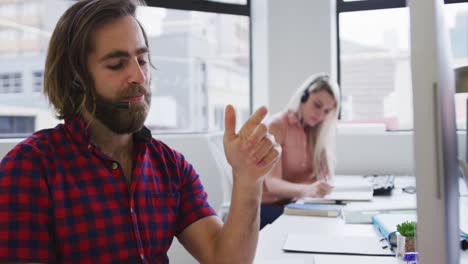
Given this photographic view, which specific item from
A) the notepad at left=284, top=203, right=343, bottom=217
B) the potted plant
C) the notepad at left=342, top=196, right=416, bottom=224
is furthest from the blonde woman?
the potted plant

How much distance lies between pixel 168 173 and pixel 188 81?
97.0 inches

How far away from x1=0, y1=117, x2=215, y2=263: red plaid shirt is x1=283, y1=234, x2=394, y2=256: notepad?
1.00 feet

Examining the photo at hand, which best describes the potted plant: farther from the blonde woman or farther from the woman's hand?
the blonde woman

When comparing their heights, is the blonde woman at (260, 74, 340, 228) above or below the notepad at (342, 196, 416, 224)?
above

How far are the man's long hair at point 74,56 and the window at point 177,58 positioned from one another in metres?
1.70

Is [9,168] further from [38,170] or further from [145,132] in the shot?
[145,132]

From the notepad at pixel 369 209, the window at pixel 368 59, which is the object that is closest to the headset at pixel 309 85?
the notepad at pixel 369 209

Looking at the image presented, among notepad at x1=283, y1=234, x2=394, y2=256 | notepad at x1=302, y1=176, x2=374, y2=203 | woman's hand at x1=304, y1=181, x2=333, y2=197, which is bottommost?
notepad at x1=283, y1=234, x2=394, y2=256

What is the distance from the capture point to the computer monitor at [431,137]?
1.80 ft

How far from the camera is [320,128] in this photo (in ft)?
8.92

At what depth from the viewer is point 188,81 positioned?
3.62 m

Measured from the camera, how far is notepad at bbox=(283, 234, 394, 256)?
119 centimetres

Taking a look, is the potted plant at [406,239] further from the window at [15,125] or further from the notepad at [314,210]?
the window at [15,125]

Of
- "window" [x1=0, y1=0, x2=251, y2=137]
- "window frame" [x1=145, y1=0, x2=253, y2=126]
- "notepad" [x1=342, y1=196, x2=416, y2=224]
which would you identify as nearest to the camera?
"notepad" [x1=342, y1=196, x2=416, y2=224]
